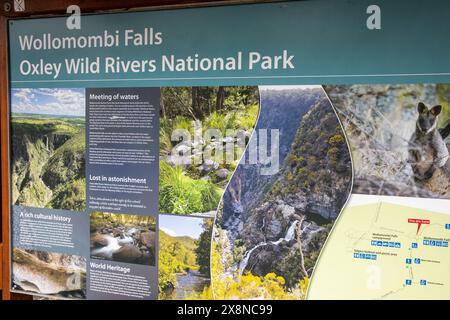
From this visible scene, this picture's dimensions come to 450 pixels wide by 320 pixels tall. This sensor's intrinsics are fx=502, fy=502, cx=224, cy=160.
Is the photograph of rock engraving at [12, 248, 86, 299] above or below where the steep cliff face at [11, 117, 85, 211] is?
below

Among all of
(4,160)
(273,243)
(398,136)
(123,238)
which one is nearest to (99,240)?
(123,238)

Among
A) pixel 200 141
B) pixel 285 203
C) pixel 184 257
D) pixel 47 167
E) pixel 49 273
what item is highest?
pixel 200 141

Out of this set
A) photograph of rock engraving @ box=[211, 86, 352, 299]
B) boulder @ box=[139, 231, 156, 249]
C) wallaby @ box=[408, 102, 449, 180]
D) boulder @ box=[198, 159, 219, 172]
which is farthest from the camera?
boulder @ box=[139, 231, 156, 249]

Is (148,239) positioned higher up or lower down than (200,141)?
lower down

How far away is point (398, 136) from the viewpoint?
190 centimetres

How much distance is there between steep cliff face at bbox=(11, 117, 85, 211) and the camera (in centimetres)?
231

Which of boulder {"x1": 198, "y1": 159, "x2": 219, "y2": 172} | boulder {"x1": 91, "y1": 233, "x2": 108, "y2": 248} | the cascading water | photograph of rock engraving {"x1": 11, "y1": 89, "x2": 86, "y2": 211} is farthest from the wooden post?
the cascading water

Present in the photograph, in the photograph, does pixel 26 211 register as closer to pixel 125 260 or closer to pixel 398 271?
pixel 125 260

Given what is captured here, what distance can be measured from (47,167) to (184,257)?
30.9 inches

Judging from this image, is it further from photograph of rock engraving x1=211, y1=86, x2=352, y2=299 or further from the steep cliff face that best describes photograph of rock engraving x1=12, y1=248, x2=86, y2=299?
photograph of rock engraving x1=211, y1=86, x2=352, y2=299

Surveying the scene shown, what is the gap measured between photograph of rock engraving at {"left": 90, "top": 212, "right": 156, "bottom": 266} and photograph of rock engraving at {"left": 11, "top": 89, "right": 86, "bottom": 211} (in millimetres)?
136

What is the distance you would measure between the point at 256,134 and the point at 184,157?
1.08 ft

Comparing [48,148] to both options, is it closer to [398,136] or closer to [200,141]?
[200,141]

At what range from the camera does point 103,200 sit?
2277mm
